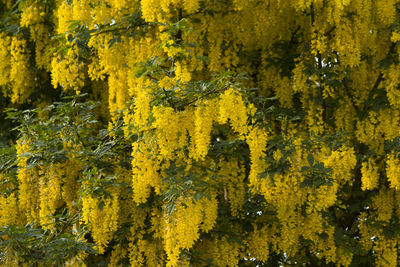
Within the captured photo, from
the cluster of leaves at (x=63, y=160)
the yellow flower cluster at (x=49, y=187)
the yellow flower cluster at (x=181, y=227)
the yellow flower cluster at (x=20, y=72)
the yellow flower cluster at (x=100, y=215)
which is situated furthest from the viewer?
the yellow flower cluster at (x=20, y=72)

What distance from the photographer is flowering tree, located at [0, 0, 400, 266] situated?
495 cm

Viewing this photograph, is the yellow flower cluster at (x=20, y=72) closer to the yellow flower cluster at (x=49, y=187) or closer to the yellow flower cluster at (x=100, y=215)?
the yellow flower cluster at (x=49, y=187)

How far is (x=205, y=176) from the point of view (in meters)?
5.33

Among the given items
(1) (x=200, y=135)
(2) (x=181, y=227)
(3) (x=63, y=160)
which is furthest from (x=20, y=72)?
(2) (x=181, y=227)

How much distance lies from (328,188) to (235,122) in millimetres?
1356

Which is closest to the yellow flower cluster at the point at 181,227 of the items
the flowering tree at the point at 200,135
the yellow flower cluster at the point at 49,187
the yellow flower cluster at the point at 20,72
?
the flowering tree at the point at 200,135

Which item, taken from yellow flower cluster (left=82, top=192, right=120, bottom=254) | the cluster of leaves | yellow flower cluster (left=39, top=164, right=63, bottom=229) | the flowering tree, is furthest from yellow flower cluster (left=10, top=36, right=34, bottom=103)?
yellow flower cluster (left=82, top=192, right=120, bottom=254)

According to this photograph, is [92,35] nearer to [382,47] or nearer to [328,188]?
[328,188]

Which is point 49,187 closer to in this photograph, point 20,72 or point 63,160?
point 63,160

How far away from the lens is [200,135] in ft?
15.9

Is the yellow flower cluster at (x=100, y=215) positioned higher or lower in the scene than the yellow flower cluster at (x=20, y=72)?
lower

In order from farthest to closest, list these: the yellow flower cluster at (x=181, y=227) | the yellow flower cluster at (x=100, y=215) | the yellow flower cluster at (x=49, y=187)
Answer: the yellow flower cluster at (x=49, y=187) → the yellow flower cluster at (x=100, y=215) → the yellow flower cluster at (x=181, y=227)

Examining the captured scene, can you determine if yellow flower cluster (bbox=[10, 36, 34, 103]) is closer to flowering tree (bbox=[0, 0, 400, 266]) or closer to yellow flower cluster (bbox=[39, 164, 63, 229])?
flowering tree (bbox=[0, 0, 400, 266])

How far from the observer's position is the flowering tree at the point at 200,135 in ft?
16.2
